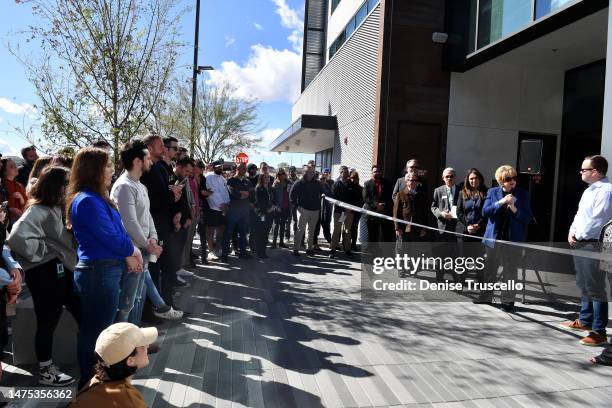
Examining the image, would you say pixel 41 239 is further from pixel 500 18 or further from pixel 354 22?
pixel 354 22

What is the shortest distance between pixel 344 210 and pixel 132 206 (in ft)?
22.2

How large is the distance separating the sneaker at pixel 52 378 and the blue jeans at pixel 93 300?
551 mm

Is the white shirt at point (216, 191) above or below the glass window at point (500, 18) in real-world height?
below

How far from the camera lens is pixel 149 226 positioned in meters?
4.20

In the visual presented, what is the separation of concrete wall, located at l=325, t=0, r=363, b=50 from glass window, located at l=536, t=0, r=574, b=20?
8436mm

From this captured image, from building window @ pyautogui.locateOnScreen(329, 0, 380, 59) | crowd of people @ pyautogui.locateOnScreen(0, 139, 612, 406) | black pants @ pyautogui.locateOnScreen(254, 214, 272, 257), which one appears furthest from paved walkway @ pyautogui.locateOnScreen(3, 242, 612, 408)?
building window @ pyautogui.locateOnScreen(329, 0, 380, 59)

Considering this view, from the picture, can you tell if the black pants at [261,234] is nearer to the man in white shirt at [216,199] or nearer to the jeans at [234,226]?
the jeans at [234,226]

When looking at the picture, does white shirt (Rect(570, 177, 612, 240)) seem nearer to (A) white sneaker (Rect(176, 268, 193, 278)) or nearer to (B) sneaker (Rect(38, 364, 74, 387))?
(B) sneaker (Rect(38, 364, 74, 387))

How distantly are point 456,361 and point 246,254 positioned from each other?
6096 millimetres

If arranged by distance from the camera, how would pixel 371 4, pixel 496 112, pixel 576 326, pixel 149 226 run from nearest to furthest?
pixel 149 226 → pixel 576 326 → pixel 496 112 → pixel 371 4

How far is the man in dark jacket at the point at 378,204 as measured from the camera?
9.34 m

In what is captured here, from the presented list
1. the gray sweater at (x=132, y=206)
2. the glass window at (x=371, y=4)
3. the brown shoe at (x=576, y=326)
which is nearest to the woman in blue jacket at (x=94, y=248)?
the gray sweater at (x=132, y=206)

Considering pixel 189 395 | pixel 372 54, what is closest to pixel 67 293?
pixel 189 395

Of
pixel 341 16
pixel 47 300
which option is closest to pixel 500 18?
pixel 47 300
